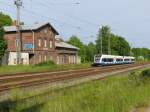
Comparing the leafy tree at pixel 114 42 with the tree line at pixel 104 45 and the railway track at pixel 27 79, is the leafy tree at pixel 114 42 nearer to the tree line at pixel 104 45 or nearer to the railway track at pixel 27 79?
the tree line at pixel 104 45

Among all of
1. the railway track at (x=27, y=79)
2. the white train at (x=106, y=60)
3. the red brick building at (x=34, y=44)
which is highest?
the red brick building at (x=34, y=44)

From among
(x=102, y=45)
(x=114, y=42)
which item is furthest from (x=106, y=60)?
(x=114, y=42)

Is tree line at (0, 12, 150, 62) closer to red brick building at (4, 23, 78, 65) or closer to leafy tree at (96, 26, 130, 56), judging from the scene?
leafy tree at (96, 26, 130, 56)

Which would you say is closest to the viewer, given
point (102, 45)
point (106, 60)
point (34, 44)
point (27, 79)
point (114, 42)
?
point (27, 79)

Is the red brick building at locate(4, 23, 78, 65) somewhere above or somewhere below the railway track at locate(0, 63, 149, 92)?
above

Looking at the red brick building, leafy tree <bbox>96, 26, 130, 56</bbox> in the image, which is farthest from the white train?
leafy tree <bbox>96, 26, 130, 56</bbox>

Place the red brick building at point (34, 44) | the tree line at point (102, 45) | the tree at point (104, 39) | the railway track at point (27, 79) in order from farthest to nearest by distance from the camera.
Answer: the tree at point (104, 39) < the tree line at point (102, 45) < the red brick building at point (34, 44) < the railway track at point (27, 79)

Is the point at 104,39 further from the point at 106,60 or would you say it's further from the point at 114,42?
the point at 106,60

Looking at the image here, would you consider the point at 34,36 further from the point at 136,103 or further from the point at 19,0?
the point at 136,103

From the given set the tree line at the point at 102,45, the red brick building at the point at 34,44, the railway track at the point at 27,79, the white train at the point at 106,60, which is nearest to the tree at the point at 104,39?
the tree line at the point at 102,45

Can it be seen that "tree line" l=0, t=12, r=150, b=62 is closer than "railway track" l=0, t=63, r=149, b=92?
No

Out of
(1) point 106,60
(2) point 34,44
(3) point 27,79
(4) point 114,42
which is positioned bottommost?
(3) point 27,79

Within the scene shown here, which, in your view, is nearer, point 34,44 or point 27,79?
point 27,79

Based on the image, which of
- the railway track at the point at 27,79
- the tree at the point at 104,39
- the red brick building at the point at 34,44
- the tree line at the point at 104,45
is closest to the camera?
the railway track at the point at 27,79
